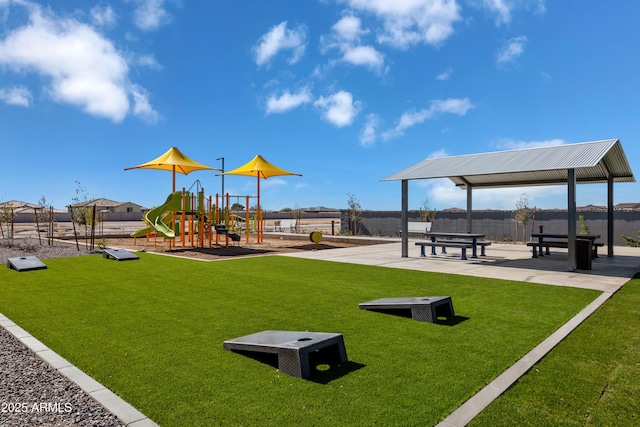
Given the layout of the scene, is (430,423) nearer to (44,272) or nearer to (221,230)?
(44,272)

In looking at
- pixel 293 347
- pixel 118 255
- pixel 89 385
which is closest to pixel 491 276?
pixel 293 347

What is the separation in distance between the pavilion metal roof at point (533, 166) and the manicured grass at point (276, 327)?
3878mm

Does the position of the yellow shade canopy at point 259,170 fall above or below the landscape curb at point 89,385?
above

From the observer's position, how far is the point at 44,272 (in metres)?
10.4

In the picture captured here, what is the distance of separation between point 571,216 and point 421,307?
23.2ft

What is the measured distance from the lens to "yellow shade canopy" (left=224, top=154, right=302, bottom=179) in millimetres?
20031

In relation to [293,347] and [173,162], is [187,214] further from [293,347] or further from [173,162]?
[293,347]

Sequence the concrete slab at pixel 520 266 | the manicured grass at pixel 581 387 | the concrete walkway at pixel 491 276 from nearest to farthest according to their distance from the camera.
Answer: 1. the manicured grass at pixel 581 387
2. the concrete walkway at pixel 491 276
3. the concrete slab at pixel 520 266

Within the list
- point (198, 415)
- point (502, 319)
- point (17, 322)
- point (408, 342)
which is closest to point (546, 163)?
point (502, 319)

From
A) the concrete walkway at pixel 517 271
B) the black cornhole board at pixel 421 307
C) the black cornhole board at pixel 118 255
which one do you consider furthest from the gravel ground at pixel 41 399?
the black cornhole board at pixel 118 255

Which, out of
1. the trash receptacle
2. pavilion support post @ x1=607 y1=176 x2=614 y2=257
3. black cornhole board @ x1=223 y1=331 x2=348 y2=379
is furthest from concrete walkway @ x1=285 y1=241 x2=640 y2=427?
black cornhole board @ x1=223 y1=331 x2=348 y2=379

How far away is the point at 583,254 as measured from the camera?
10.8 metres

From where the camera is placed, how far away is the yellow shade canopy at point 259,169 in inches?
789

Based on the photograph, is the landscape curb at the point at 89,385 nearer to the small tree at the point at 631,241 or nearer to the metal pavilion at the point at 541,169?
the metal pavilion at the point at 541,169
